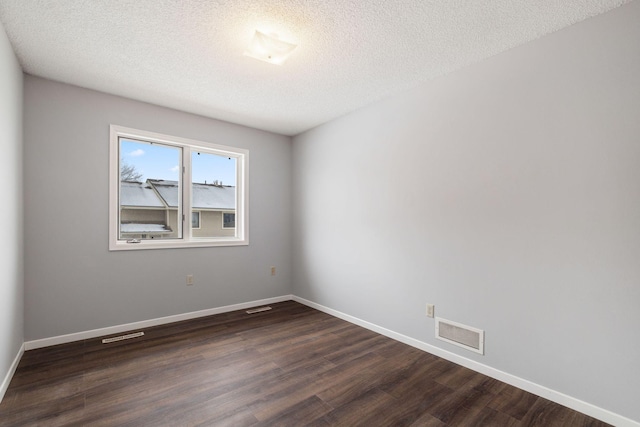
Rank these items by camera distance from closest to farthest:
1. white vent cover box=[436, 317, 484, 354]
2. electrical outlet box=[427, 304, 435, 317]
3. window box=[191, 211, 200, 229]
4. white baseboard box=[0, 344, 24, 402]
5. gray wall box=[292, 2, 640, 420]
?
gray wall box=[292, 2, 640, 420] < white baseboard box=[0, 344, 24, 402] < white vent cover box=[436, 317, 484, 354] < electrical outlet box=[427, 304, 435, 317] < window box=[191, 211, 200, 229]

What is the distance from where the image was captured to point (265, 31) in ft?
6.88

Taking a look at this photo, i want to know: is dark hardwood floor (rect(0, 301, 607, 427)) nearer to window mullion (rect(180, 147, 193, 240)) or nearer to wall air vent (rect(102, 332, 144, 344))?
wall air vent (rect(102, 332, 144, 344))

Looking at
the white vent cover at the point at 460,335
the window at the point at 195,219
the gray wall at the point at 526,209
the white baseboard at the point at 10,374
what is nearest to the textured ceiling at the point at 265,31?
the gray wall at the point at 526,209

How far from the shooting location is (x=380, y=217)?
3297 millimetres

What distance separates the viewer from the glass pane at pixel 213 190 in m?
3.90

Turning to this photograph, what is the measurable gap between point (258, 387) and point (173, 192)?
2.53m

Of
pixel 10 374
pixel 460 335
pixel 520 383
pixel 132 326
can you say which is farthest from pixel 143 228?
pixel 520 383

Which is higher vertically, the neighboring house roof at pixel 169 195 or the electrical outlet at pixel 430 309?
the neighboring house roof at pixel 169 195

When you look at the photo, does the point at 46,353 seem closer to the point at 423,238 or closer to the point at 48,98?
the point at 48,98

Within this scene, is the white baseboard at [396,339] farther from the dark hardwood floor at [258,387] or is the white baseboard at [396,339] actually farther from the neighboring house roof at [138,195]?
the neighboring house roof at [138,195]

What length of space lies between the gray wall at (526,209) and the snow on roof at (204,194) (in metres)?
1.94

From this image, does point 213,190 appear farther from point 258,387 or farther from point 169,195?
point 258,387

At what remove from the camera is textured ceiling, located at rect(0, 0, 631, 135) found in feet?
6.17

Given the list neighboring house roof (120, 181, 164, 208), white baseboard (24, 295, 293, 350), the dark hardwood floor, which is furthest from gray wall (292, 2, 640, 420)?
neighboring house roof (120, 181, 164, 208)
